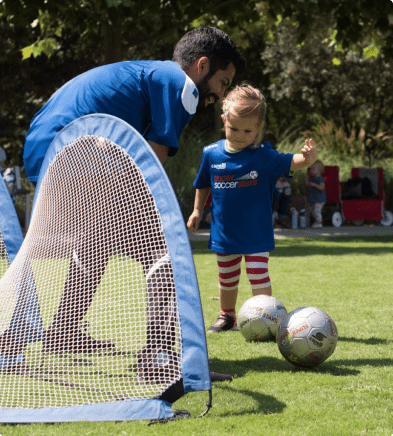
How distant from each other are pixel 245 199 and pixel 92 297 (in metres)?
1.96

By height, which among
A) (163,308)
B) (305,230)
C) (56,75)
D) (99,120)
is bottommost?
(305,230)

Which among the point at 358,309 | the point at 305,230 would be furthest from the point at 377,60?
the point at 358,309

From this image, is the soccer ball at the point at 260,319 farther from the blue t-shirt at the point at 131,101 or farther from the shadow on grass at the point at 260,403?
the blue t-shirt at the point at 131,101

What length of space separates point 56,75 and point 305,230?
8008 mm

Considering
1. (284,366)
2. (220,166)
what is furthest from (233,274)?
(284,366)

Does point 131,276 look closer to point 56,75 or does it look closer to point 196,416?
point 196,416

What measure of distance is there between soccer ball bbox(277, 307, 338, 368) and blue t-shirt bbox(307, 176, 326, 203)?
1157 cm

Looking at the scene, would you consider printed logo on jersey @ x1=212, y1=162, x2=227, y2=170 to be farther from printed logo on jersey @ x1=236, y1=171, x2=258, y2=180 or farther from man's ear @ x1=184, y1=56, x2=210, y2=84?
man's ear @ x1=184, y1=56, x2=210, y2=84

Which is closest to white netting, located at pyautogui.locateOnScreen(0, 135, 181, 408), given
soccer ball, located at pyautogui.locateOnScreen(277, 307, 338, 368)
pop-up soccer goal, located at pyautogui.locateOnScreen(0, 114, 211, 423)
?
pop-up soccer goal, located at pyautogui.locateOnScreen(0, 114, 211, 423)

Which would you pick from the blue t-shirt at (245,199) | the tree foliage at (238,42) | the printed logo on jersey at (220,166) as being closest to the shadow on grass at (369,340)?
the blue t-shirt at (245,199)

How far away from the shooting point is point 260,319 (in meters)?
4.31

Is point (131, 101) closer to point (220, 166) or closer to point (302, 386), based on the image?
point (220, 166)

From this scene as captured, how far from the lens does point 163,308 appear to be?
9.11ft

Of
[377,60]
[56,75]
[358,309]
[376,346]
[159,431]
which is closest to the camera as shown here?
[159,431]
